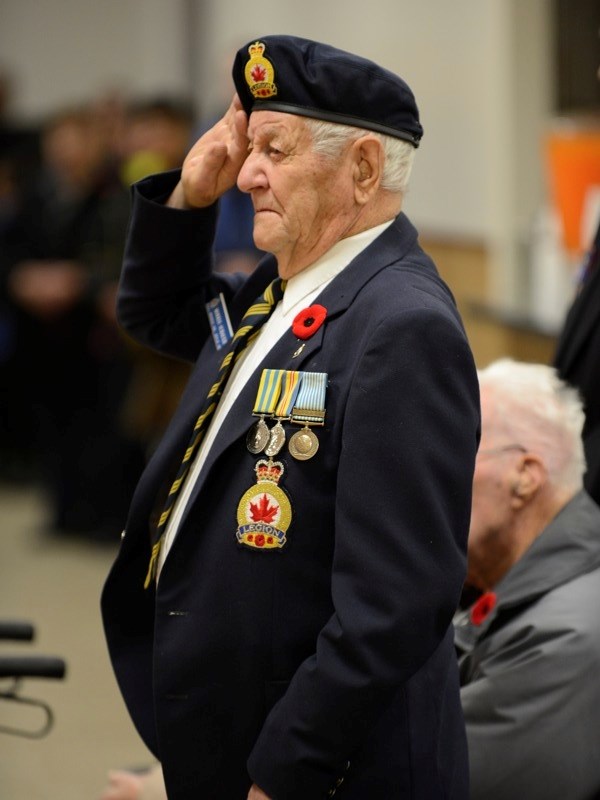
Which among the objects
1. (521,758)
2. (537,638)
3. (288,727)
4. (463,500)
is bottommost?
(521,758)

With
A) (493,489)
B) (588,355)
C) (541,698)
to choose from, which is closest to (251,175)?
(493,489)

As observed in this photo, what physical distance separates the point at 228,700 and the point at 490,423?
0.72 metres

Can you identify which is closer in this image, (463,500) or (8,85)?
(463,500)

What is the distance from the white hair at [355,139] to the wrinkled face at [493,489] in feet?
1.98

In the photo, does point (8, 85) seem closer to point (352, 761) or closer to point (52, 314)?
point (52, 314)

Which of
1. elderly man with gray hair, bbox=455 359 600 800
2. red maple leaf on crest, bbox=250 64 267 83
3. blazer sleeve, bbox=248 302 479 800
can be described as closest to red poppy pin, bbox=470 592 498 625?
elderly man with gray hair, bbox=455 359 600 800

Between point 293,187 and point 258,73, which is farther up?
point 258,73

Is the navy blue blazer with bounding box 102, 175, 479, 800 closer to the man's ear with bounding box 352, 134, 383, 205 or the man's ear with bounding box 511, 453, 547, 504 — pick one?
the man's ear with bounding box 352, 134, 383, 205

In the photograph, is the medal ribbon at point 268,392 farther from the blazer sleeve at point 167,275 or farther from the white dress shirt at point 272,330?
the blazer sleeve at point 167,275

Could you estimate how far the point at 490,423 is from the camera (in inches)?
84.7

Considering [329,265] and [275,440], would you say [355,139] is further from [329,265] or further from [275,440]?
[275,440]

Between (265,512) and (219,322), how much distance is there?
1.32 feet

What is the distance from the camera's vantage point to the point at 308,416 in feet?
5.17

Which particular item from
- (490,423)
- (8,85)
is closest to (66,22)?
(8,85)
